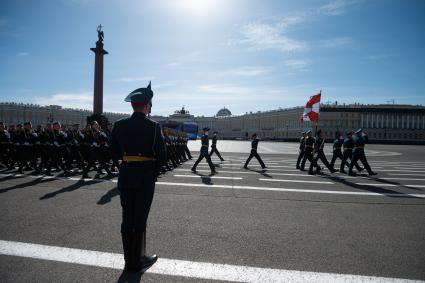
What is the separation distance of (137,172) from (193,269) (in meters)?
1.23

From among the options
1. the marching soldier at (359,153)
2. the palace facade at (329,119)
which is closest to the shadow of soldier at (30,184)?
the marching soldier at (359,153)

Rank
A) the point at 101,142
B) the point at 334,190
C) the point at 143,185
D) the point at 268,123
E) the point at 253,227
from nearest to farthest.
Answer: the point at 143,185
the point at 253,227
the point at 334,190
the point at 101,142
the point at 268,123

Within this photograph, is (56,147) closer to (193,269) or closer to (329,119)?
(193,269)

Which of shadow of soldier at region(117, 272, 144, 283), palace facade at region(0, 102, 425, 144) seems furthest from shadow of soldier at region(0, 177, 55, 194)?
palace facade at region(0, 102, 425, 144)

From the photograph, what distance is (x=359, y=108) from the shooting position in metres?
106

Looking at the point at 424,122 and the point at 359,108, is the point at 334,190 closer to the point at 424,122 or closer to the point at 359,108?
the point at 359,108

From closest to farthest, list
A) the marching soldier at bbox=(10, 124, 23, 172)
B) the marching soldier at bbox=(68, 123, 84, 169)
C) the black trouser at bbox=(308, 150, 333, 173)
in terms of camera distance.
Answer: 1. the marching soldier at bbox=(10, 124, 23, 172)
2. the marching soldier at bbox=(68, 123, 84, 169)
3. the black trouser at bbox=(308, 150, 333, 173)

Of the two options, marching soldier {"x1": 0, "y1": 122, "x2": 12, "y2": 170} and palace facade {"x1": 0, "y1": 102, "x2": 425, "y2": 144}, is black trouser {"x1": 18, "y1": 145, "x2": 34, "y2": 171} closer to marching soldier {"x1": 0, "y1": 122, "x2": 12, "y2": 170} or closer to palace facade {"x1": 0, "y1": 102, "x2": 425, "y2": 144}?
marching soldier {"x1": 0, "y1": 122, "x2": 12, "y2": 170}

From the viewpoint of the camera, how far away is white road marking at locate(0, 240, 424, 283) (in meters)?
3.10

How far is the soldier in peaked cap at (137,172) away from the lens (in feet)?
10.9

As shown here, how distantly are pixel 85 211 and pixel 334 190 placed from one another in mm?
6520

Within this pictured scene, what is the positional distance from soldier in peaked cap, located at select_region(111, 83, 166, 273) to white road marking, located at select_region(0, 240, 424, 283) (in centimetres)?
26

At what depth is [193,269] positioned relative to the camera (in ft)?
10.8

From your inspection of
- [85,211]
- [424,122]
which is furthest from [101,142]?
[424,122]
